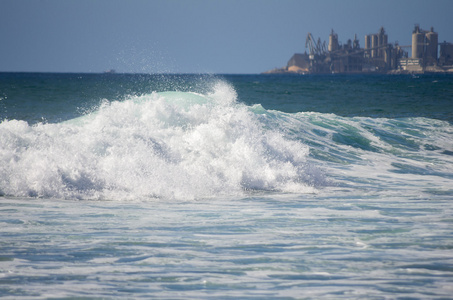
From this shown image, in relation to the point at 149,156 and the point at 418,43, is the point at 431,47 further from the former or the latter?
the point at 149,156

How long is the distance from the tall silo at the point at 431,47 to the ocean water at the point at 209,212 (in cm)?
18498

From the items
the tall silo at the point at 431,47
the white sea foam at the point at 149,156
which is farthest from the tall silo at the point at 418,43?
the white sea foam at the point at 149,156

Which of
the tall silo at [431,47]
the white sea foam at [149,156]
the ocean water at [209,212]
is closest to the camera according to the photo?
the ocean water at [209,212]

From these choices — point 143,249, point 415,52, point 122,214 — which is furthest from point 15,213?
point 415,52

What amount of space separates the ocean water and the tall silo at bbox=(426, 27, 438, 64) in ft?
607

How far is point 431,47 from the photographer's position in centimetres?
18662

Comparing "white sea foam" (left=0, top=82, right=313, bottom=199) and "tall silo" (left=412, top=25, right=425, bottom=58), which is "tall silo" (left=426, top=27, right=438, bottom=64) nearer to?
"tall silo" (left=412, top=25, right=425, bottom=58)

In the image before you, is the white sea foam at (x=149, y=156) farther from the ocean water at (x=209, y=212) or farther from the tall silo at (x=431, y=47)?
the tall silo at (x=431, y=47)

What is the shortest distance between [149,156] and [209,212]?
278 centimetres

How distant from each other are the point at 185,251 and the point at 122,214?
2.04 metres

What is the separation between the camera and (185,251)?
19.2 ft

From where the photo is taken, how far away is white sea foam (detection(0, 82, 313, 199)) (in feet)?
29.8

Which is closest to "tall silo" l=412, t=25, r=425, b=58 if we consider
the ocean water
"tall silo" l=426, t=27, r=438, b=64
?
"tall silo" l=426, t=27, r=438, b=64

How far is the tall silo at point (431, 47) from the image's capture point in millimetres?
186625
